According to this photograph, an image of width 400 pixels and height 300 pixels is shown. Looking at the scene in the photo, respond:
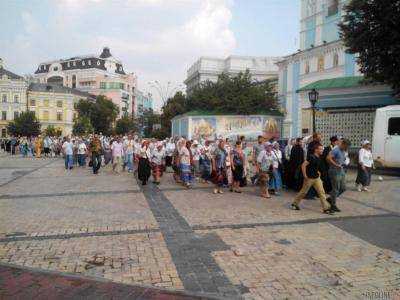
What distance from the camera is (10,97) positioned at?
8894cm

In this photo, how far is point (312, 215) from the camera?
30.8 ft

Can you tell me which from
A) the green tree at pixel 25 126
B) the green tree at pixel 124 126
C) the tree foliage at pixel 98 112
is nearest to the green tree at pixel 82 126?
the tree foliage at pixel 98 112

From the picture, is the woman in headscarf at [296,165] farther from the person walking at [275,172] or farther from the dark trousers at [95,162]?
the dark trousers at [95,162]

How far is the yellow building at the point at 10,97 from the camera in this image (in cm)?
8788

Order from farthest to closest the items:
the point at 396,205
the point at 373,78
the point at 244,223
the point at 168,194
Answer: the point at 373,78 < the point at 168,194 < the point at 396,205 < the point at 244,223

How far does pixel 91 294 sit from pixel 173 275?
3.64ft

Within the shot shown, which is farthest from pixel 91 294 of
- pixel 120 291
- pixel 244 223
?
pixel 244 223

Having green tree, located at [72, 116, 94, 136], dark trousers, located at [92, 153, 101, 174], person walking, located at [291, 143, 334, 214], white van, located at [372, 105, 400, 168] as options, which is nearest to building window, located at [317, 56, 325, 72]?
white van, located at [372, 105, 400, 168]

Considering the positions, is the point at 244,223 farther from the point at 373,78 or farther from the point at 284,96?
the point at 284,96

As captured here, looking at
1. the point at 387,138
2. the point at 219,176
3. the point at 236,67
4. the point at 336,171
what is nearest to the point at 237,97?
the point at 387,138

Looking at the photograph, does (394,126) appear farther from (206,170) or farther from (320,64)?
(320,64)

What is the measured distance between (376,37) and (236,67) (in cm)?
6549

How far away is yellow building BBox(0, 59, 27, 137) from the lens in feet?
288

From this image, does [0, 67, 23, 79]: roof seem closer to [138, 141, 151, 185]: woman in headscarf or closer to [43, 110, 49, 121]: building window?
[43, 110, 49, 121]: building window
